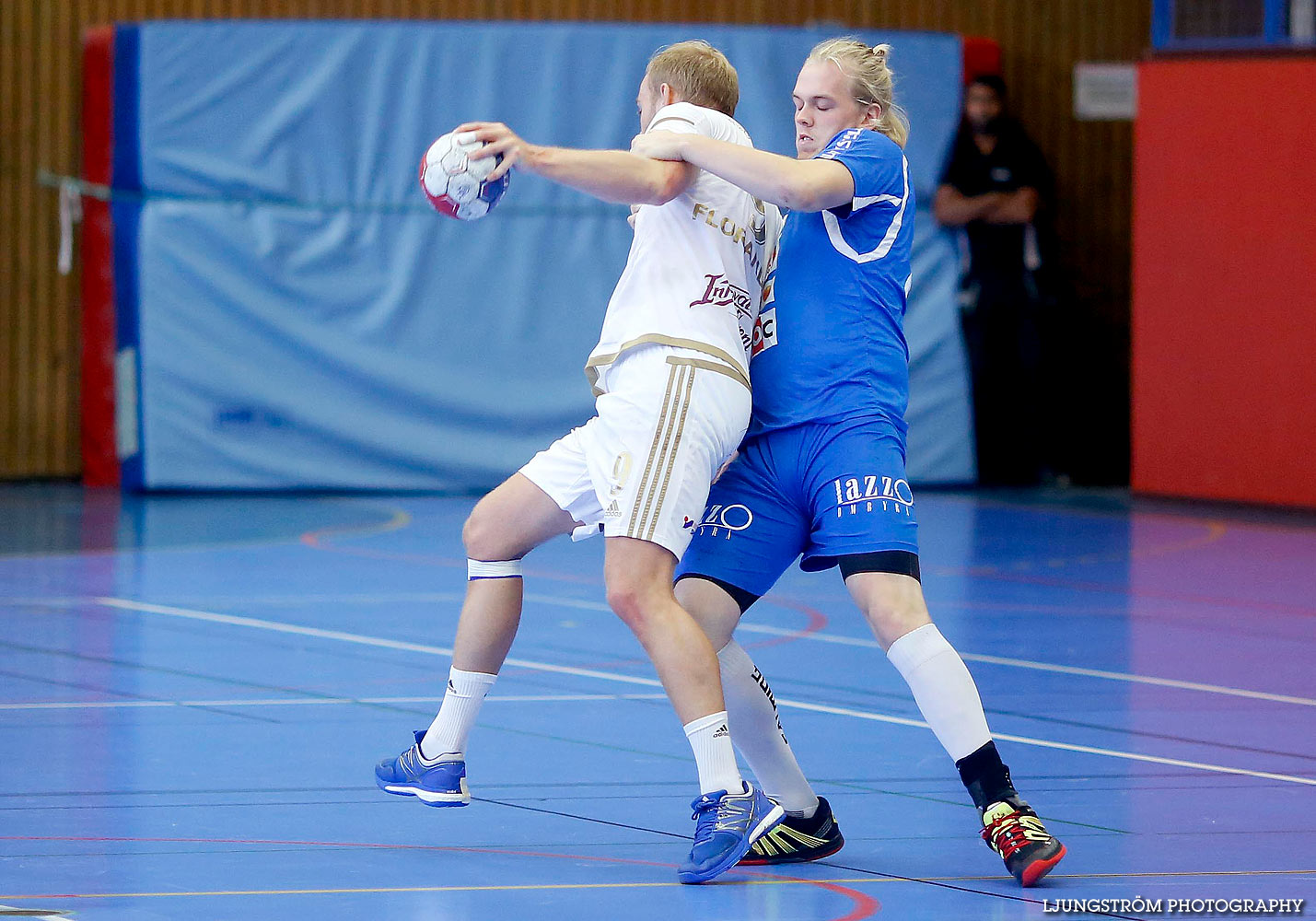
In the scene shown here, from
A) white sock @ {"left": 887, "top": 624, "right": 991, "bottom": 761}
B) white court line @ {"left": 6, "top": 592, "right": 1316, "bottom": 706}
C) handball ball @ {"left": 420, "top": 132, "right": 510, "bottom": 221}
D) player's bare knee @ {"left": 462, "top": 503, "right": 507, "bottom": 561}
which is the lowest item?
white court line @ {"left": 6, "top": 592, "right": 1316, "bottom": 706}

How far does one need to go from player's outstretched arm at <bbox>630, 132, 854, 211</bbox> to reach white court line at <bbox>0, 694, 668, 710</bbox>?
278 centimetres

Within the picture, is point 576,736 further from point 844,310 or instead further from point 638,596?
point 844,310

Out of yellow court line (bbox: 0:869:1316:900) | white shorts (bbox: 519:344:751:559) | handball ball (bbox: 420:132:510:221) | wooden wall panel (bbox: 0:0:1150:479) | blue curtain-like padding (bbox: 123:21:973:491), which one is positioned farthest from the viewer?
wooden wall panel (bbox: 0:0:1150:479)

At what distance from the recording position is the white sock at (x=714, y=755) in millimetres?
4359

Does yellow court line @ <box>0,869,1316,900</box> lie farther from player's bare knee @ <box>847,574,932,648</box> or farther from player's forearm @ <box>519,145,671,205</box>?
player's forearm @ <box>519,145,671,205</box>

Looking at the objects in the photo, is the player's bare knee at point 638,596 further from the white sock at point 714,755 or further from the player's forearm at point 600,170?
the player's forearm at point 600,170

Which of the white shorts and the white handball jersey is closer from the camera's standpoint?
the white shorts

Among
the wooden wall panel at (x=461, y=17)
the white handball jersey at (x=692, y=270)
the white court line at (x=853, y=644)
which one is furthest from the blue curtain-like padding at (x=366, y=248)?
the white handball jersey at (x=692, y=270)

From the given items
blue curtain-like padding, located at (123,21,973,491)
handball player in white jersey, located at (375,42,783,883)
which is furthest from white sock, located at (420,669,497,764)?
blue curtain-like padding, located at (123,21,973,491)

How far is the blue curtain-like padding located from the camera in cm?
1347

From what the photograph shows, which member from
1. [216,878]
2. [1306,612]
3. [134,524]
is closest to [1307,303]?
[1306,612]

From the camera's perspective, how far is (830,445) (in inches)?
178

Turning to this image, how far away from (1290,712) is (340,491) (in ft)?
28.5

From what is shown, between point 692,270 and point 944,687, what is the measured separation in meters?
1.12
